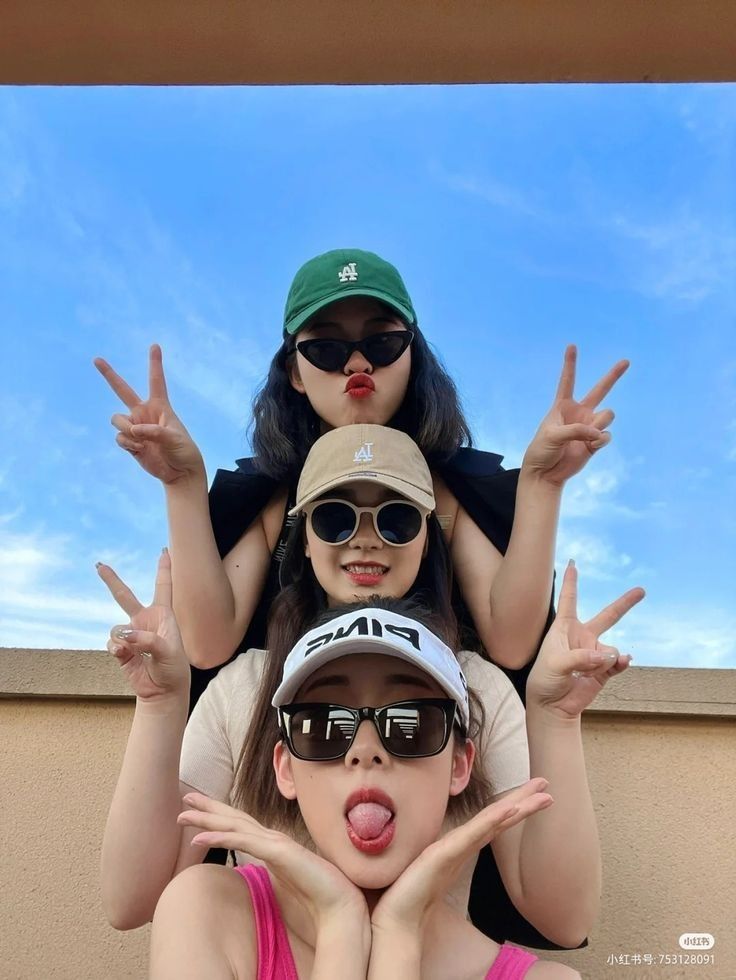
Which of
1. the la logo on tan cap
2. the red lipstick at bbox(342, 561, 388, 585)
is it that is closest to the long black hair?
the la logo on tan cap

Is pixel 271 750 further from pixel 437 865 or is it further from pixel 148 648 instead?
pixel 437 865

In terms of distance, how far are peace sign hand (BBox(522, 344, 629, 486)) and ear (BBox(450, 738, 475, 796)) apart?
63 centimetres

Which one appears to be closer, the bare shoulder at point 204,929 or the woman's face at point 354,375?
the bare shoulder at point 204,929

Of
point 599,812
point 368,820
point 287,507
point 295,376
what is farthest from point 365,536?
point 599,812

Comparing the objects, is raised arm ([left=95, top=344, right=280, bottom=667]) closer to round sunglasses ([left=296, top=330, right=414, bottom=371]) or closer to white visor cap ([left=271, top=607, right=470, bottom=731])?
round sunglasses ([left=296, top=330, right=414, bottom=371])

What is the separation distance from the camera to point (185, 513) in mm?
1963

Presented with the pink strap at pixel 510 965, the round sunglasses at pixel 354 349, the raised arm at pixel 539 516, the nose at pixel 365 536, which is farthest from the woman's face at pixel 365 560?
the pink strap at pixel 510 965

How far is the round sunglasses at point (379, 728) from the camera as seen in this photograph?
4.53 ft

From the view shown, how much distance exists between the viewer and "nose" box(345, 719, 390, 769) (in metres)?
1.36

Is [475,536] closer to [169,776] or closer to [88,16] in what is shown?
[169,776]

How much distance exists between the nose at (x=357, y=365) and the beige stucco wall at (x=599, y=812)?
1155mm

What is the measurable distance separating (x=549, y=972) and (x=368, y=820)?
14.5 inches

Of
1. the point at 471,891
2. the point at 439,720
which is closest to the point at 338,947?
the point at 439,720

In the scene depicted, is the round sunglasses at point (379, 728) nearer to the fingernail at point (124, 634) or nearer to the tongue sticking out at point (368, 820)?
the tongue sticking out at point (368, 820)
